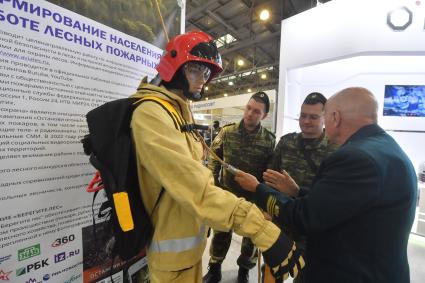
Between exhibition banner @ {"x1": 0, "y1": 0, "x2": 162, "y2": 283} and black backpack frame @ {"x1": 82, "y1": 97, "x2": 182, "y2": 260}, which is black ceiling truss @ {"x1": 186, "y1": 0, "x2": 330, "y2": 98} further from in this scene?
black backpack frame @ {"x1": 82, "y1": 97, "x2": 182, "y2": 260}

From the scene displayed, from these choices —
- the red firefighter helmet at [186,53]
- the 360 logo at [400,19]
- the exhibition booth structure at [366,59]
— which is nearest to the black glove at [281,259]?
the red firefighter helmet at [186,53]

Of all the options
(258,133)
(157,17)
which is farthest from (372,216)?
(157,17)

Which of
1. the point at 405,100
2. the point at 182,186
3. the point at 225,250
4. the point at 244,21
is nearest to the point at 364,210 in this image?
the point at 182,186

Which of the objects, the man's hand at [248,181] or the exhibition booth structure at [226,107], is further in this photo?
the exhibition booth structure at [226,107]

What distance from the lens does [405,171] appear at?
103 cm

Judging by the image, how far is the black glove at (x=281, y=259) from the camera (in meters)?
0.84

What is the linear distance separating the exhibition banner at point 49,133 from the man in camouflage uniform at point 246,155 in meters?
1.18

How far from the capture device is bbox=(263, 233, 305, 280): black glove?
0.84 m

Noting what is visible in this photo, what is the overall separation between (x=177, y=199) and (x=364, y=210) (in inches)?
30.0

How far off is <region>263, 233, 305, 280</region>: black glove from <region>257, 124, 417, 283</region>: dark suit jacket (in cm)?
23

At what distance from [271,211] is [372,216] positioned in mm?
425

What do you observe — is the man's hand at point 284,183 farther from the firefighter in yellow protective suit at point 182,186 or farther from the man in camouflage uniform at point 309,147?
the firefighter in yellow protective suit at point 182,186

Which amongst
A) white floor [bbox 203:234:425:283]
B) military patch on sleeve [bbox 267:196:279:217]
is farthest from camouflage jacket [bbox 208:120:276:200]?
military patch on sleeve [bbox 267:196:279:217]

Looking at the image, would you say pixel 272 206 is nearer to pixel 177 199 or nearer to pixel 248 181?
pixel 248 181
